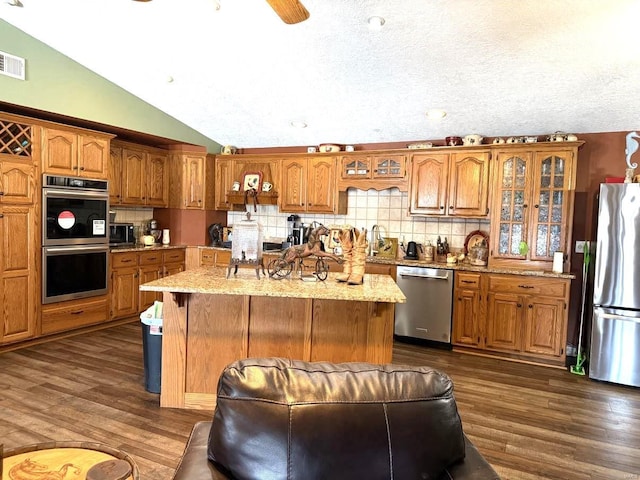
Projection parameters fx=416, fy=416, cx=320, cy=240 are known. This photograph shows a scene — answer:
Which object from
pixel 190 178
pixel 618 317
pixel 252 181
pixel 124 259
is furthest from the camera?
pixel 190 178

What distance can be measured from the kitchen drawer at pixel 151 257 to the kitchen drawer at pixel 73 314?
0.69m

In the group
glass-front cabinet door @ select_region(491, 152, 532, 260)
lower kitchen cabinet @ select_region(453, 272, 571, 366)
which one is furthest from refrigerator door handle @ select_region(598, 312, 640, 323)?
glass-front cabinet door @ select_region(491, 152, 532, 260)

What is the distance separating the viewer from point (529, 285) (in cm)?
425

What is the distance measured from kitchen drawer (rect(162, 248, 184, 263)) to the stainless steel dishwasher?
10.5 feet

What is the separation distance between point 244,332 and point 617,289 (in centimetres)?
335

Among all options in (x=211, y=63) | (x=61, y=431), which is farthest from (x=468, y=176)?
(x=61, y=431)

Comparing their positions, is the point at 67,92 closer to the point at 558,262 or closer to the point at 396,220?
the point at 396,220

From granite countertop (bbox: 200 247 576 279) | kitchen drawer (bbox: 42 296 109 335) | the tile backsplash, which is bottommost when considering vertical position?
kitchen drawer (bbox: 42 296 109 335)

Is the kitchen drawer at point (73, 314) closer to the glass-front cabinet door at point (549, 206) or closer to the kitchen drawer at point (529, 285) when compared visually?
the kitchen drawer at point (529, 285)

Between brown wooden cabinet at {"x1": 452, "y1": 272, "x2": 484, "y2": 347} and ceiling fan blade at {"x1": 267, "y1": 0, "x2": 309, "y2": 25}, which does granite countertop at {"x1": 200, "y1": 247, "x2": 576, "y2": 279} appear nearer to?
brown wooden cabinet at {"x1": 452, "y1": 272, "x2": 484, "y2": 347}

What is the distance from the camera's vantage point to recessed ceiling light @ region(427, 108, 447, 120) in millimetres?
4406

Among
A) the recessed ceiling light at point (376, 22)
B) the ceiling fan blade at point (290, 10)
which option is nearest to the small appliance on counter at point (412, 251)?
the recessed ceiling light at point (376, 22)

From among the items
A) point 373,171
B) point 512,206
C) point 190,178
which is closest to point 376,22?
point 373,171

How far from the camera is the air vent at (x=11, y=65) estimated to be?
3789 millimetres
